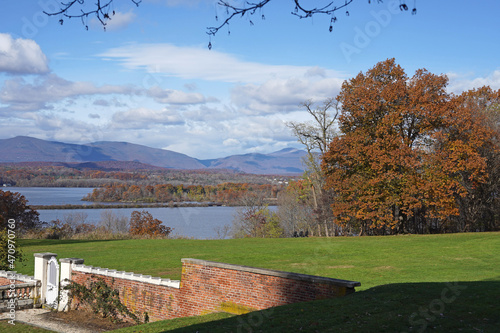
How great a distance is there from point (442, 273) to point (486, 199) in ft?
65.5

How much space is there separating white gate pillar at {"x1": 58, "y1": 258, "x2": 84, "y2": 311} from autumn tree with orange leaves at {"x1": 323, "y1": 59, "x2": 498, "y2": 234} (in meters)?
18.4

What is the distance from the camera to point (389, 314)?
847 cm

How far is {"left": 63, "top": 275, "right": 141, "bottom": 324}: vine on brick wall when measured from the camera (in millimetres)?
15047

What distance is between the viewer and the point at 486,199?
103 ft

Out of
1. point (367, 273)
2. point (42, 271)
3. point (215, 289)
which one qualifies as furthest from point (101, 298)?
point (367, 273)

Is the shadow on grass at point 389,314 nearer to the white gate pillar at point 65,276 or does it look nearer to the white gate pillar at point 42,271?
the white gate pillar at point 65,276

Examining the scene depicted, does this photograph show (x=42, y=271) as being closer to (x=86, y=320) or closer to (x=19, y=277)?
(x=19, y=277)

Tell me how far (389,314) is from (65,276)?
12.8 metres

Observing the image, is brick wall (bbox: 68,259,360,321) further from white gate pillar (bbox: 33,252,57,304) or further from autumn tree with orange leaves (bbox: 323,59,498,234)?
autumn tree with orange leaves (bbox: 323,59,498,234)

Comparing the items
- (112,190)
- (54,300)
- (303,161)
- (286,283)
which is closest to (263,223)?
(303,161)

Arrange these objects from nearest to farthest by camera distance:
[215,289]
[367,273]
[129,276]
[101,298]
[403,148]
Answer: [215,289] < [129,276] < [101,298] < [367,273] < [403,148]

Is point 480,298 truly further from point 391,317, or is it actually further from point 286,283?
point 286,283

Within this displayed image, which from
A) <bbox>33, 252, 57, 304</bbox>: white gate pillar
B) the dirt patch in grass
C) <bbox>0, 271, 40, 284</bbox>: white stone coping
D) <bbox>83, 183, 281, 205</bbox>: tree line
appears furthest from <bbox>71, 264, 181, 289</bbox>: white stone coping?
<bbox>83, 183, 281, 205</bbox>: tree line

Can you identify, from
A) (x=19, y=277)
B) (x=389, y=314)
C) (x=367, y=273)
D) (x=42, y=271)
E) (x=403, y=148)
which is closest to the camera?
(x=389, y=314)
